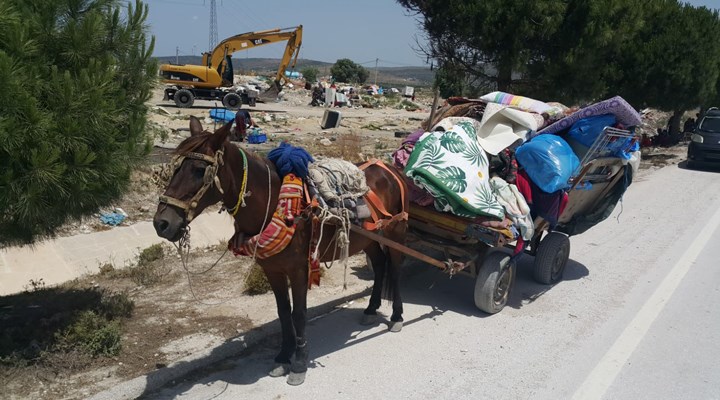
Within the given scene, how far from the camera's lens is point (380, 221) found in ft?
15.9

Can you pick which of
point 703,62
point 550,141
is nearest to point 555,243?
point 550,141

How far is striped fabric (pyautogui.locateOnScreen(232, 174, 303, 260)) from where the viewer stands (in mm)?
3859

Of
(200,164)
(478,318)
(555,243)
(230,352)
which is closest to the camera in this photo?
(200,164)

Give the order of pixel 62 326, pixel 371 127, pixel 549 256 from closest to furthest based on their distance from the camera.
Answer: pixel 62 326, pixel 549 256, pixel 371 127

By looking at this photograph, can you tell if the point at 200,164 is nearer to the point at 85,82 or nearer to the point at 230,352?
the point at 85,82

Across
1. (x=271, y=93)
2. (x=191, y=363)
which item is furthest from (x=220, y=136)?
(x=271, y=93)

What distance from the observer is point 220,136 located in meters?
3.57

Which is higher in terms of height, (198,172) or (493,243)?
(198,172)

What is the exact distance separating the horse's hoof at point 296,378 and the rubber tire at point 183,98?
1025 inches

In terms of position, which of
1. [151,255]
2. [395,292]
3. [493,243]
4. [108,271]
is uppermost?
[493,243]

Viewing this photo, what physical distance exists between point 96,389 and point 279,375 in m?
1.31

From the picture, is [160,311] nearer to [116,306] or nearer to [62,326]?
[116,306]

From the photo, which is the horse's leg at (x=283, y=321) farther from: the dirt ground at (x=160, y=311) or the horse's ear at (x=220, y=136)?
the horse's ear at (x=220, y=136)

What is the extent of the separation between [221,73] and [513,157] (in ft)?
85.2
